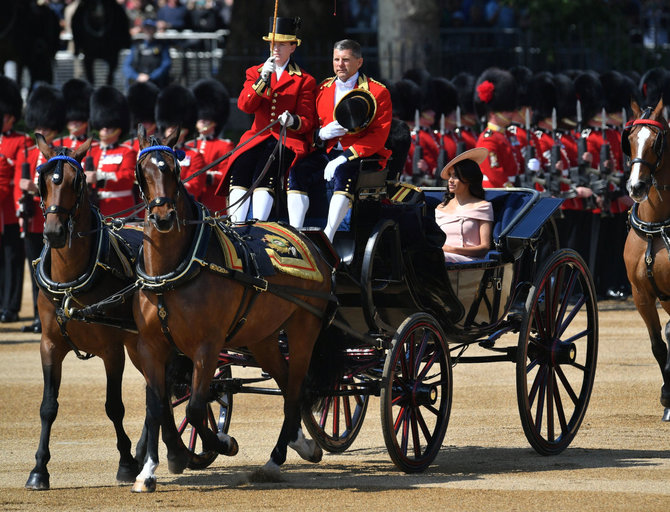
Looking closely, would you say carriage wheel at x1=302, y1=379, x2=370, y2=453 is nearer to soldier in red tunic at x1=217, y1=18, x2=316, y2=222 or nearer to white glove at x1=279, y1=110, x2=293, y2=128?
soldier in red tunic at x1=217, y1=18, x2=316, y2=222

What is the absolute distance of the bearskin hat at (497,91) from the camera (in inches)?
512

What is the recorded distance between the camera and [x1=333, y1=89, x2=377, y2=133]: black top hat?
737cm

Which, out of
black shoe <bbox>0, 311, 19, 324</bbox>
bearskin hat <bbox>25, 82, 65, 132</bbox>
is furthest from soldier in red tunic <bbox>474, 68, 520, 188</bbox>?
black shoe <bbox>0, 311, 19, 324</bbox>

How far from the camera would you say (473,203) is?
8.22m

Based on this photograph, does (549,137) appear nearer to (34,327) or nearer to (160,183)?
(34,327)

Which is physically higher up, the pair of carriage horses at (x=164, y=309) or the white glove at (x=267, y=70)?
the white glove at (x=267, y=70)

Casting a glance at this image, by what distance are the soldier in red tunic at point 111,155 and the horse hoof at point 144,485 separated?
5.36m

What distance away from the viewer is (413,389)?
713 cm

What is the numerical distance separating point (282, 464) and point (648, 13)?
17.2 metres

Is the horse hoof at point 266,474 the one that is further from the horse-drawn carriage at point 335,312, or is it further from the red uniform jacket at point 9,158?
the red uniform jacket at point 9,158

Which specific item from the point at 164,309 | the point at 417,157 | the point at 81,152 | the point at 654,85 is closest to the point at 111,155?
the point at 417,157

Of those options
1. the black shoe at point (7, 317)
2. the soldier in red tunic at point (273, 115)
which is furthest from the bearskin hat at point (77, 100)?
the soldier in red tunic at point (273, 115)

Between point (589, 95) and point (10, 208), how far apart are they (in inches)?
218

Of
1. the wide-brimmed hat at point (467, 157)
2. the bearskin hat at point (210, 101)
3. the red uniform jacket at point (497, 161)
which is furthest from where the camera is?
the bearskin hat at point (210, 101)
